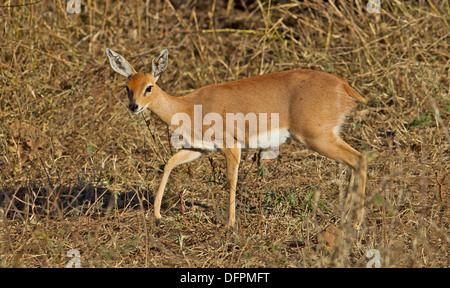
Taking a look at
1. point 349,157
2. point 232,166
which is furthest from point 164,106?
point 349,157

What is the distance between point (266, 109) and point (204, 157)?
154 cm

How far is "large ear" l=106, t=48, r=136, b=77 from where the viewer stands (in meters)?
5.22

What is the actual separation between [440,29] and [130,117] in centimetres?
376

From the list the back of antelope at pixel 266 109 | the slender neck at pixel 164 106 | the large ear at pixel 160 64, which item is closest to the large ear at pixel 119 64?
the back of antelope at pixel 266 109

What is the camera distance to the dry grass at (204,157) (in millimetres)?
4504

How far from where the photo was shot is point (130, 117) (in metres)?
6.91

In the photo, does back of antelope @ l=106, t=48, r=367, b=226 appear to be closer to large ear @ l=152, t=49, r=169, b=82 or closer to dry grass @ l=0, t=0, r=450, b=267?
large ear @ l=152, t=49, r=169, b=82

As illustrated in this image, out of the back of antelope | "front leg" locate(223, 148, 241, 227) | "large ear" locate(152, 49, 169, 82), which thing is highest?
"large ear" locate(152, 49, 169, 82)

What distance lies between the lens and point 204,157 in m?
6.49

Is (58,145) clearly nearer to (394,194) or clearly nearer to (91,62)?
(91,62)

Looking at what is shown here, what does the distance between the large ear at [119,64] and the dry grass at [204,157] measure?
870 mm

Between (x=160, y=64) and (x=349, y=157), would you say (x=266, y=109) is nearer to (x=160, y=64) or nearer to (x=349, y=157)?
(x=349, y=157)

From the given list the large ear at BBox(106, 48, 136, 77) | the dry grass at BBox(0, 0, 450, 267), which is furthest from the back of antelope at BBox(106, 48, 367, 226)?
the dry grass at BBox(0, 0, 450, 267)
